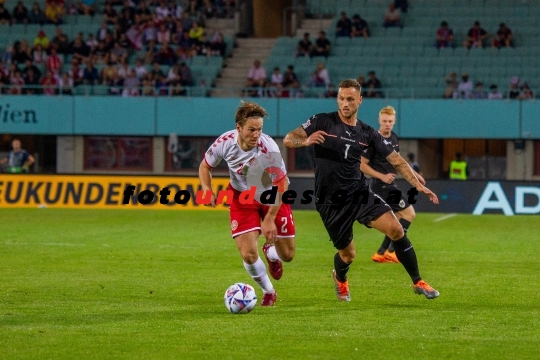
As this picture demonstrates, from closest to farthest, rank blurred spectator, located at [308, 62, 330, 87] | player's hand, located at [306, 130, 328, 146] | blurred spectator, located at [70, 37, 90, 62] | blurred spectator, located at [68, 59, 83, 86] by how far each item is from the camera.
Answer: player's hand, located at [306, 130, 328, 146]
blurred spectator, located at [308, 62, 330, 87]
blurred spectator, located at [68, 59, 83, 86]
blurred spectator, located at [70, 37, 90, 62]

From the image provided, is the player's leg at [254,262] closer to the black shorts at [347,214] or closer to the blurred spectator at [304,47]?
the black shorts at [347,214]

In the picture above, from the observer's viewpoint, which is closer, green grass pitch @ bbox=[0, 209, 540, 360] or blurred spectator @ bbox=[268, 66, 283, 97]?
green grass pitch @ bbox=[0, 209, 540, 360]

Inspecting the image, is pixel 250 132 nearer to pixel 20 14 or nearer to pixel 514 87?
pixel 514 87

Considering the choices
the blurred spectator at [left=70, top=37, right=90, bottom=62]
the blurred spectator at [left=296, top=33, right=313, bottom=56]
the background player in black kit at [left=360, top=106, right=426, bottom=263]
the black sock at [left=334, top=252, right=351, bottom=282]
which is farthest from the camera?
the blurred spectator at [left=70, top=37, right=90, bottom=62]

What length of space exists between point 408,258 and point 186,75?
24.8 m

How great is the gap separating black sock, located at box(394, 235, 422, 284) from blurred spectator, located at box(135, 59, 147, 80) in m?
25.0

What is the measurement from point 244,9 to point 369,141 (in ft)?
95.8

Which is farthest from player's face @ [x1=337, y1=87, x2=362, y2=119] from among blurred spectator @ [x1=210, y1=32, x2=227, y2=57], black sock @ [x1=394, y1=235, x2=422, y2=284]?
blurred spectator @ [x1=210, y1=32, x2=227, y2=57]

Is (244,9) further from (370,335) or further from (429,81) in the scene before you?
(370,335)

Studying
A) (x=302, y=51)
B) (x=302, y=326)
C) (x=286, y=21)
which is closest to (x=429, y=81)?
(x=302, y=51)

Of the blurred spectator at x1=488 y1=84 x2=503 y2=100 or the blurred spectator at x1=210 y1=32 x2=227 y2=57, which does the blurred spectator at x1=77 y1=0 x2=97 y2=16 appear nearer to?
the blurred spectator at x1=210 y1=32 x2=227 y2=57

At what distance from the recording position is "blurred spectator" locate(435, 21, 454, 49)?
34344 millimetres

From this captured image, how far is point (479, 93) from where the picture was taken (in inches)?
1278

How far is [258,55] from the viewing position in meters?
37.1
